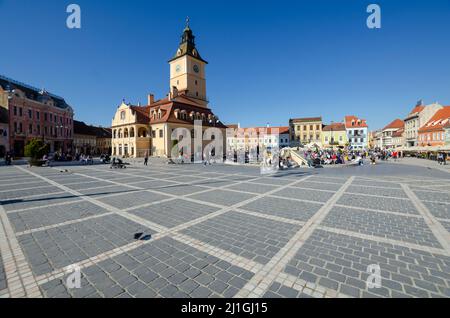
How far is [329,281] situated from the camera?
3229mm

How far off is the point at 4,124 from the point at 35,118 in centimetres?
645

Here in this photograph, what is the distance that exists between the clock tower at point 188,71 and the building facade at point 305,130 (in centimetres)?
4202

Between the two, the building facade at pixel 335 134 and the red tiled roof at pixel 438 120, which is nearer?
the red tiled roof at pixel 438 120

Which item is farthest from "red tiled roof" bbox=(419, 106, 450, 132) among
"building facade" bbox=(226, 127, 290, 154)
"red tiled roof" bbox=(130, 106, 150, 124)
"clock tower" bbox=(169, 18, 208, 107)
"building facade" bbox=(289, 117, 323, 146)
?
"red tiled roof" bbox=(130, 106, 150, 124)

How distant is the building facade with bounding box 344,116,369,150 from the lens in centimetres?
6912

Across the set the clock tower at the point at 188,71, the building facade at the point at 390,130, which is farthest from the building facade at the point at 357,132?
the clock tower at the point at 188,71

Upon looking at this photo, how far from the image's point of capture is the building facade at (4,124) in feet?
125

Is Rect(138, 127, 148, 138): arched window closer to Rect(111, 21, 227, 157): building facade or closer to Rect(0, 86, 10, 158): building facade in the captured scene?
Rect(111, 21, 227, 157): building facade

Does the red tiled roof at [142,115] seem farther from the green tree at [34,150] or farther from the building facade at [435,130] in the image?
the building facade at [435,130]

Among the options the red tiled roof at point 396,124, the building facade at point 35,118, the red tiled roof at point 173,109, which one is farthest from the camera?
the red tiled roof at point 396,124

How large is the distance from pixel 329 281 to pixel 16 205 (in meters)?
10.5

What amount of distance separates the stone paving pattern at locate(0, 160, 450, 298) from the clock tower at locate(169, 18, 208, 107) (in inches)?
1876
